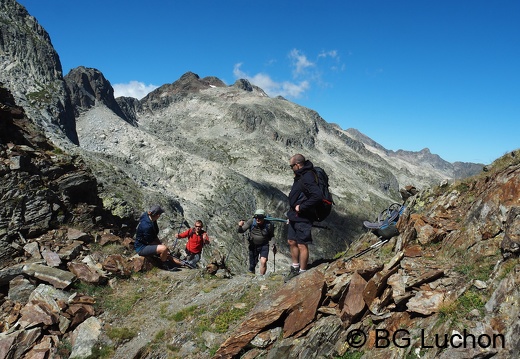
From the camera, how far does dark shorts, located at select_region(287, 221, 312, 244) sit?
9.42 metres

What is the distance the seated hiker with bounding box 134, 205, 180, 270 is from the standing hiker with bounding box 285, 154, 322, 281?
19.2 feet

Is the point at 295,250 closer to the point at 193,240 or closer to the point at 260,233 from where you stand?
the point at 260,233

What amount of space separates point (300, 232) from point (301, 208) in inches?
33.1

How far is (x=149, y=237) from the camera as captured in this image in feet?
44.2

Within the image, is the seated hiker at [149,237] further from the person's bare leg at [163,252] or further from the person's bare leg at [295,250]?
the person's bare leg at [295,250]

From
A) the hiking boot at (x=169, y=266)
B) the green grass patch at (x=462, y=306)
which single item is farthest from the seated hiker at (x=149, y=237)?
the green grass patch at (x=462, y=306)

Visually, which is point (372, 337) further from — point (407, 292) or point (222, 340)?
point (222, 340)

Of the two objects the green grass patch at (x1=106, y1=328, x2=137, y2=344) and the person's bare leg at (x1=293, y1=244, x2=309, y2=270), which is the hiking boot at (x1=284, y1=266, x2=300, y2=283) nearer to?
the person's bare leg at (x1=293, y1=244, x2=309, y2=270)

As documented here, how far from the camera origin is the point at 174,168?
11281cm

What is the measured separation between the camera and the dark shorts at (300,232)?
942 cm

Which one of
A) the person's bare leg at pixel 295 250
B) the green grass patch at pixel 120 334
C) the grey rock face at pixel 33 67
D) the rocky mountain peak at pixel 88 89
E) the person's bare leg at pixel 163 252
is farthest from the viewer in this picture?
the rocky mountain peak at pixel 88 89

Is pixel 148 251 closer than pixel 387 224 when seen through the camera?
No

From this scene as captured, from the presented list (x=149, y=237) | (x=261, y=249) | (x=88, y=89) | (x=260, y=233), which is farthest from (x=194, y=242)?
(x=88, y=89)

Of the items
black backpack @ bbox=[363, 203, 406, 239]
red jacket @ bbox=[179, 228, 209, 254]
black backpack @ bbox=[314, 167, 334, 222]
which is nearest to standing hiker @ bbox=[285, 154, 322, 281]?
black backpack @ bbox=[314, 167, 334, 222]
